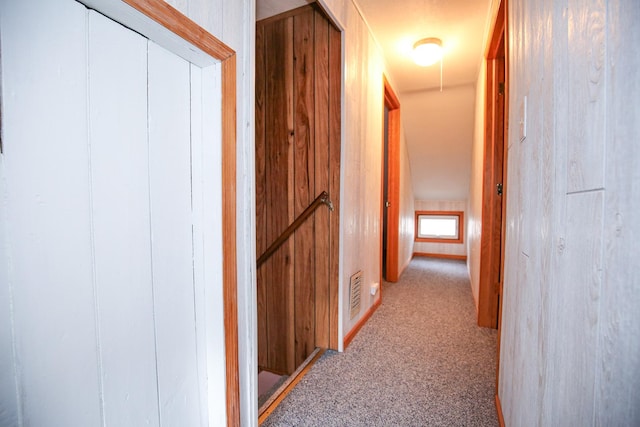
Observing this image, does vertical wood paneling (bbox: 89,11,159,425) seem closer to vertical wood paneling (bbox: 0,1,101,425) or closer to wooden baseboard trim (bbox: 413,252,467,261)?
vertical wood paneling (bbox: 0,1,101,425)

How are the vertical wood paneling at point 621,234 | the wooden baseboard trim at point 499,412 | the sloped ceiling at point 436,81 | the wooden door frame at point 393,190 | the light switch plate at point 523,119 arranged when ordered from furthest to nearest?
the wooden door frame at point 393,190, the sloped ceiling at point 436,81, the wooden baseboard trim at point 499,412, the light switch plate at point 523,119, the vertical wood paneling at point 621,234

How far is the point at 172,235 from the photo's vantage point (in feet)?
2.77

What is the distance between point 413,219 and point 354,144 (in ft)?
11.9

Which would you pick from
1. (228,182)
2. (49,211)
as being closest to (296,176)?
(228,182)

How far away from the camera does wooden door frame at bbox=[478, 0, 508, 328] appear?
Answer: 2164mm

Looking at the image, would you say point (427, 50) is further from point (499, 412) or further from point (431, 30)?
point (499, 412)

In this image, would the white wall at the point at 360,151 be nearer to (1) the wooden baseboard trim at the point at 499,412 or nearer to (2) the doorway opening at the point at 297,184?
(2) the doorway opening at the point at 297,184

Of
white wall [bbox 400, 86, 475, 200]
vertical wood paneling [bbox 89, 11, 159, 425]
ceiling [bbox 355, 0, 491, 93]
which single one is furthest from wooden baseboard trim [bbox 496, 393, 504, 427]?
white wall [bbox 400, 86, 475, 200]

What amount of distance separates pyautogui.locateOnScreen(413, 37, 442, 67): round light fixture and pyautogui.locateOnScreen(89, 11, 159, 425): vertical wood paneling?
8.00 feet

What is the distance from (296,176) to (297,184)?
0.06m

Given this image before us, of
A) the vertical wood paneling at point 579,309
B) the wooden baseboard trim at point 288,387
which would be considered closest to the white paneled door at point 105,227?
the wooden baseboard trim at point 288,387

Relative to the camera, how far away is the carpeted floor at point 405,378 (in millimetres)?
1313

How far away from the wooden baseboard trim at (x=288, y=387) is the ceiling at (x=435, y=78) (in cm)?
219

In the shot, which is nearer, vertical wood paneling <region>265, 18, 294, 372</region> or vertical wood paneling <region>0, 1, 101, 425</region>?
vertical wood paneling <region>0, 1, 101, 425</region>
